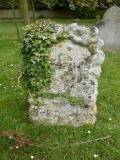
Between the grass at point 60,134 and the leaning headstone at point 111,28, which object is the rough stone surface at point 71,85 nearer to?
the grass at point 60,134

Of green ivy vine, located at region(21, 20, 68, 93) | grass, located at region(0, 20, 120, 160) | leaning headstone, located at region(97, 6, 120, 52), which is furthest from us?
leaning headstone, located at region(97, 6, 120, 52)

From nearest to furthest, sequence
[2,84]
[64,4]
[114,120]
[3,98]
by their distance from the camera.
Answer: [114,120]
[3,98]
[2,84]
[64,4]

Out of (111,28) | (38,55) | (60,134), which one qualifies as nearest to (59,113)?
(60,134)

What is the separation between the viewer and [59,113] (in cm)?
721

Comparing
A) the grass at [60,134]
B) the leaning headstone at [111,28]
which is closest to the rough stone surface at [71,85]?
the grass at [60,134]

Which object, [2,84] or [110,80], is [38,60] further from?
[110,80]

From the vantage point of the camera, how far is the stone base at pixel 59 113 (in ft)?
23.5

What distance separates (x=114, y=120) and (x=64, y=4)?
29.1m

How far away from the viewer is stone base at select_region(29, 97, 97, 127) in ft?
23.5

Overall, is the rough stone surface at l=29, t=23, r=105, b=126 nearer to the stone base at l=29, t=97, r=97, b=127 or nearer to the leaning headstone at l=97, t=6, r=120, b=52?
the stone base at l=29, t=97, r=97, b=127

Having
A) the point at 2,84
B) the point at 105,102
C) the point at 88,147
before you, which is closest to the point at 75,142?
the point at 88,147

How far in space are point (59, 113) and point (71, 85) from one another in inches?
18.0

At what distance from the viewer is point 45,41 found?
7.18 meters

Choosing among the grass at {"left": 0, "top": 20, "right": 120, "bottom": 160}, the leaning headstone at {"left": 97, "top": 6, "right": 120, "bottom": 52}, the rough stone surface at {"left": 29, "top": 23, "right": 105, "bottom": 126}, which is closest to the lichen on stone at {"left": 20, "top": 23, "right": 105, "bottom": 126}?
the rough stone surface at {"left": 29, "top": 23, "right": 105, "bottom": 126}
